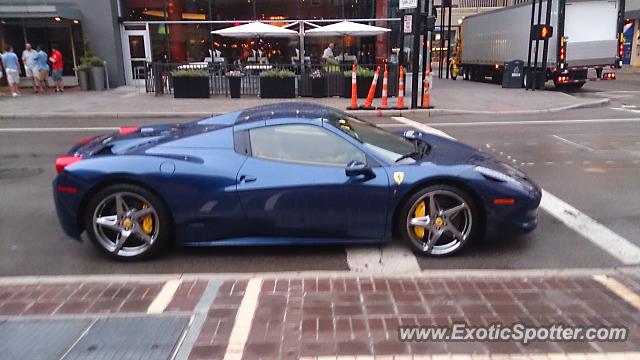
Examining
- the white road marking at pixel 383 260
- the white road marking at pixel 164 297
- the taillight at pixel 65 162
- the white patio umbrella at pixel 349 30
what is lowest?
the white road marking at pixel 383 260

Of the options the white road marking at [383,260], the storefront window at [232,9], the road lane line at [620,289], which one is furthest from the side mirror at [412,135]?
the storefront window at [232,9]

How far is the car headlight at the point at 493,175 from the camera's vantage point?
4496 millimetres

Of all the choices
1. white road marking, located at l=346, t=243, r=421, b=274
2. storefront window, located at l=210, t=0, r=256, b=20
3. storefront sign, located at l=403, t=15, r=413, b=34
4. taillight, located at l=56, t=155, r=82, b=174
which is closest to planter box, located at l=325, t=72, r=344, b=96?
storefront sign, located at l=403, t=15, r=413, b=34

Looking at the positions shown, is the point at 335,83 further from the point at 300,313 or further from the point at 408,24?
the point at 300,313

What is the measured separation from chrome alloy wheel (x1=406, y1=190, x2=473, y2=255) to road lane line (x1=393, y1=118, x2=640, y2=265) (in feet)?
4.49

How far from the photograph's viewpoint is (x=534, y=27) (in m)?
19.5

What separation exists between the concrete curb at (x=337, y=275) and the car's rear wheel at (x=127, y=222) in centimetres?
33

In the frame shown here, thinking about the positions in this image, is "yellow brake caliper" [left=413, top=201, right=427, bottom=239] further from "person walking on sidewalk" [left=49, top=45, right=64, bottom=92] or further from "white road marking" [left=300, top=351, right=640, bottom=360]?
"person walking on sidewalk" [left=49, top=45, right=64, bottom=92]

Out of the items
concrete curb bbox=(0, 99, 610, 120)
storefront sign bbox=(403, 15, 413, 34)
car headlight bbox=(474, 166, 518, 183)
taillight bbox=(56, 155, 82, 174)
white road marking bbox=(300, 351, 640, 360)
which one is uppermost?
storefront sign bbox=(403, 15, 413, 34)

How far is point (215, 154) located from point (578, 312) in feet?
10.1

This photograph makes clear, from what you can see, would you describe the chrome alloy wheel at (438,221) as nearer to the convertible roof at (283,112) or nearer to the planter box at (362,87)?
the convertible roof at (283,112)

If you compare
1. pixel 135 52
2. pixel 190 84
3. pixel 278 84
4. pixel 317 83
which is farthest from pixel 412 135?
pixel 135 52

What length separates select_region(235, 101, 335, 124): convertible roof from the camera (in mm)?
4858

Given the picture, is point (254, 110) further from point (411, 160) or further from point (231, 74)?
point (231, 74)
